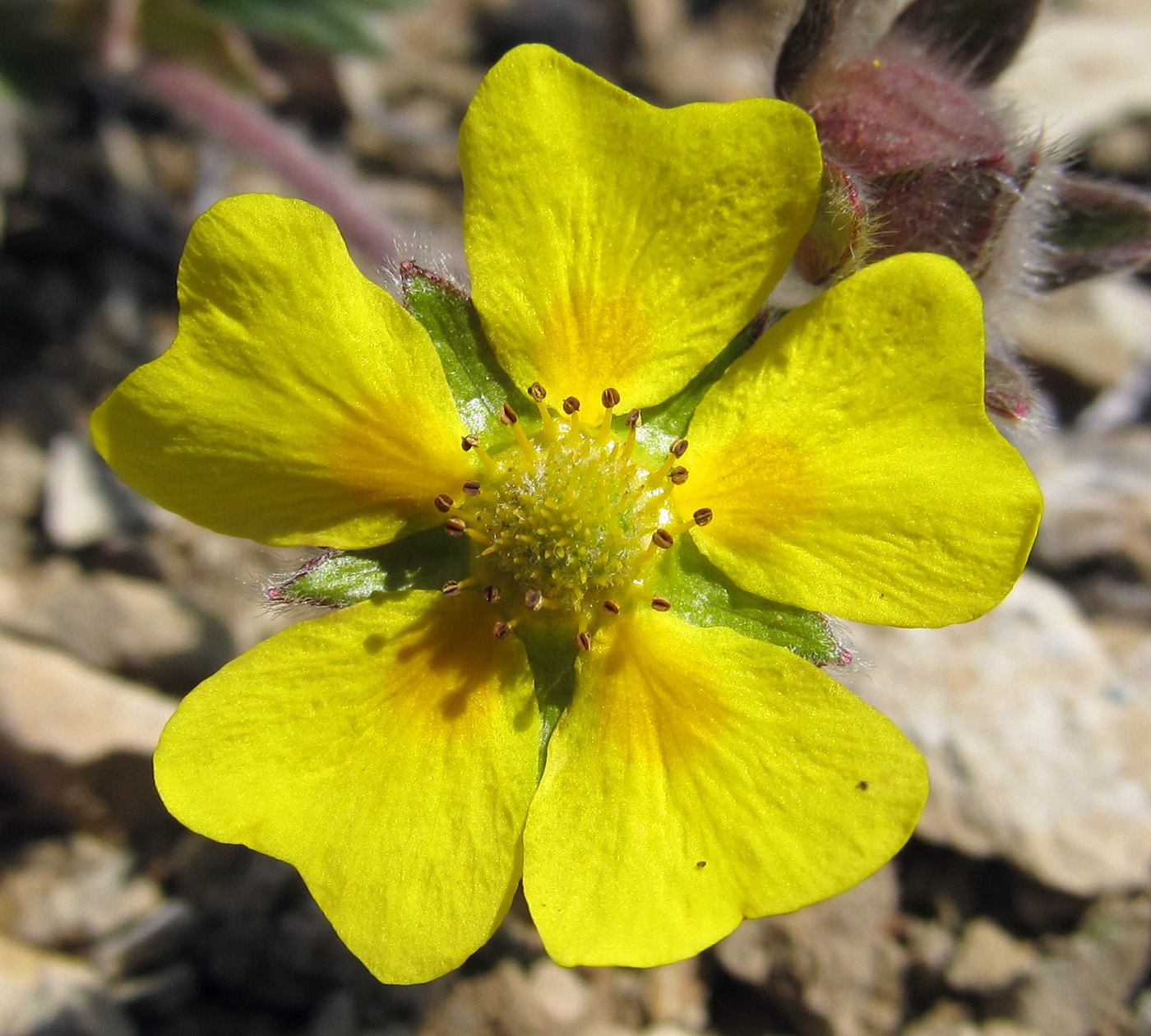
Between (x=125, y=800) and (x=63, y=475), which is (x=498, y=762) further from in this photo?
(x=63, y=475)

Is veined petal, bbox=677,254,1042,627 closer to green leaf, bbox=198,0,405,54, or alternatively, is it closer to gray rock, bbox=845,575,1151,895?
gray rock, bbox=845,575,1151,895

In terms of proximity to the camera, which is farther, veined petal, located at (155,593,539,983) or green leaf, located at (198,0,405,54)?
green leaf, located at (198,0,405,54)

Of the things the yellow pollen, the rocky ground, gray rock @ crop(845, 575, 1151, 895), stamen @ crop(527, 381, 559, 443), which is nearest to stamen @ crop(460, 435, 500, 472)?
the yellow pollen

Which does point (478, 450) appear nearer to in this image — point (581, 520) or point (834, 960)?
point (581, 520)

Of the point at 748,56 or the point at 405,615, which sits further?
the point at 748,56

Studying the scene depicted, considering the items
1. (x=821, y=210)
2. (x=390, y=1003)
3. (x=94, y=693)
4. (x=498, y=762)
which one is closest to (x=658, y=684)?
(x=498, y=762)

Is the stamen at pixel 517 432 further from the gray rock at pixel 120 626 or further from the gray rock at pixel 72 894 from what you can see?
the gray rock at pixel 72 894

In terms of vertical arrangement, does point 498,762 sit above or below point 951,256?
below
